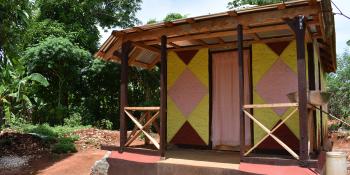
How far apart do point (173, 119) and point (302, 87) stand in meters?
4.30

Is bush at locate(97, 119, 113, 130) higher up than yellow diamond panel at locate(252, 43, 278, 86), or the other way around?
yellow diamond panel at locate(252, 43, 278, 86)

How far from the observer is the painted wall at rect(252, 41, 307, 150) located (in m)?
8.08

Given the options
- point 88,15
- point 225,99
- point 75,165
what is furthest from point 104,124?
point 225,99

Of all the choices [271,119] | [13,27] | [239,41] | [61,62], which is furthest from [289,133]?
[61,62]

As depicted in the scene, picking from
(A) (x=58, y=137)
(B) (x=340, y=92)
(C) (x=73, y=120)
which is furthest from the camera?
(B) (x=340, y=92)

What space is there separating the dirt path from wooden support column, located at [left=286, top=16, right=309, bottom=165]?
6.24 metres

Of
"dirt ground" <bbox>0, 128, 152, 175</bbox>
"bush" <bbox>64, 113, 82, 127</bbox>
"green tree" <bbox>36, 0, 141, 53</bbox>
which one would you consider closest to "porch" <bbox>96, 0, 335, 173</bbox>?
"dirt ground" <bbox>0, 128, 152, 175</bbox>

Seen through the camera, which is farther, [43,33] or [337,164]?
[43,33]

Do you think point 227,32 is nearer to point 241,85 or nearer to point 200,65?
point 241,85

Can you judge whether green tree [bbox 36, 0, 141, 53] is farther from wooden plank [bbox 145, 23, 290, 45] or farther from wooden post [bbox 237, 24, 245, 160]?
wooden post [bbox 237, 24, 245, 160]

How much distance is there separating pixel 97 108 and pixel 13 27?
27.5 ft

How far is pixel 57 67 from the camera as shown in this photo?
17.8 m

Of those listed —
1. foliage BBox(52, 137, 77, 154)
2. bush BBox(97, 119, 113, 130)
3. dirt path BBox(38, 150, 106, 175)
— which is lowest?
dirt path BBox(38, 150, 106, 175)

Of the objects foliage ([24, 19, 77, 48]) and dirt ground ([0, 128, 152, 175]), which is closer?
dirt ground ([0, 128, 152, 175])
